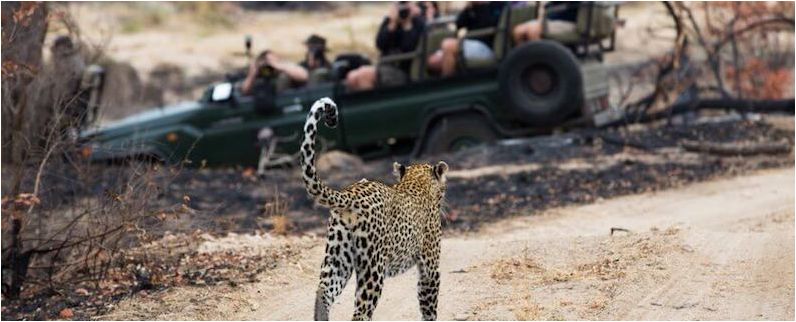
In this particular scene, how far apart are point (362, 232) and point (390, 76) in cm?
956

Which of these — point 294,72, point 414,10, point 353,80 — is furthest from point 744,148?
point 294,72

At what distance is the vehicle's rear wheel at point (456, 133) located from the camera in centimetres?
1830

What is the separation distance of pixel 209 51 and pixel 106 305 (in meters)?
20.1

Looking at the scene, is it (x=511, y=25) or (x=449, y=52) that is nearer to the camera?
(x=449, y=52)

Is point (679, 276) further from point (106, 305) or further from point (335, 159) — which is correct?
point (335, 159)

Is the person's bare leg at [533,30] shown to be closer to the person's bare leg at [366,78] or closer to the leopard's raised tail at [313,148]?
the person's bare leg at [366,78]

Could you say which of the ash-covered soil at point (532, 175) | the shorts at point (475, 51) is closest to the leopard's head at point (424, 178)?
the ash-covered soil at point (532, 175)

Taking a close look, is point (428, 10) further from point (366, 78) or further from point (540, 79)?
point (540, 79)

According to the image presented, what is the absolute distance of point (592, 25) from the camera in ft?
60.0

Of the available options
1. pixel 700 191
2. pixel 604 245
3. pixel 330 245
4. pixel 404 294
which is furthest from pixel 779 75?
pixel 330 245

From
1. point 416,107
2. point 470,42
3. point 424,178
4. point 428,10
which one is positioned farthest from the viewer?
point 428,10

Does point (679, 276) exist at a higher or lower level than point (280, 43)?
lower

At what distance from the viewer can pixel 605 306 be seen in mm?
9883

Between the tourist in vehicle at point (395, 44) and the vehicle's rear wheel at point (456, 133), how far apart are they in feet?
2.53
